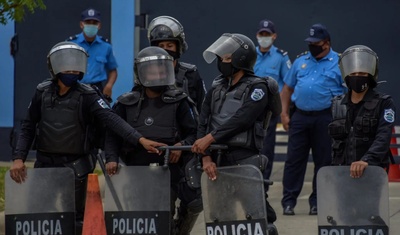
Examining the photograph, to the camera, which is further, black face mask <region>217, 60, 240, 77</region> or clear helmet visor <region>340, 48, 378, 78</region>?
black face mask <region>217, 60, 240, 77</region>

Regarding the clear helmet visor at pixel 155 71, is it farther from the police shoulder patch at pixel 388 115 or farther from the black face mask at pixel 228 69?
the police shoulder patch at pixel 388 115

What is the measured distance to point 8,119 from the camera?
14.3m

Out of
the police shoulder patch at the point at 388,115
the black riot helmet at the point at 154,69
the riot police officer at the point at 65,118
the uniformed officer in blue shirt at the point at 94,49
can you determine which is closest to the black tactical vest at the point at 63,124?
the riot police officer at the point at 65,118

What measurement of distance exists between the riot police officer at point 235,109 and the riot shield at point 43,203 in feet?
3.36

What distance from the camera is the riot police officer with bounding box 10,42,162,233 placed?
839 centimetres

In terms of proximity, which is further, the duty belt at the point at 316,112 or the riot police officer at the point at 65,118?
→ the duty belt at the point at 316,112

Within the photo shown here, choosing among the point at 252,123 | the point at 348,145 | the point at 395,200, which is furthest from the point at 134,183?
the point at 395,200

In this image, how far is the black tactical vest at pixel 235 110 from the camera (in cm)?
809

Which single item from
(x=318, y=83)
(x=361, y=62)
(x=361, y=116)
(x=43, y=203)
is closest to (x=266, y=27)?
(x=318, y=83)

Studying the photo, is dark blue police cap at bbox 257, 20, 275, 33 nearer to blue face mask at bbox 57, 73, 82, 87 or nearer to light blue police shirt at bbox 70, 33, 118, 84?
light blue police shirt at bbox 70, 33, 118, 84

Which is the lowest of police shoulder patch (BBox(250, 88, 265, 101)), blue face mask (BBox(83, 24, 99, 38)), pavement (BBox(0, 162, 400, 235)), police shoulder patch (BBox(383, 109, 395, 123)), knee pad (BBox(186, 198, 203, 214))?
pavement (BBox(0, 162, 400, 235))

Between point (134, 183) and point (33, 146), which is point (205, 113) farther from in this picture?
point (33, 146)

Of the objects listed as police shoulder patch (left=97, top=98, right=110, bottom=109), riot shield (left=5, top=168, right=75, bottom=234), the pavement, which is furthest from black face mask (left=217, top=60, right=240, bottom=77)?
the pavement

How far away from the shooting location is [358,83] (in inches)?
317
